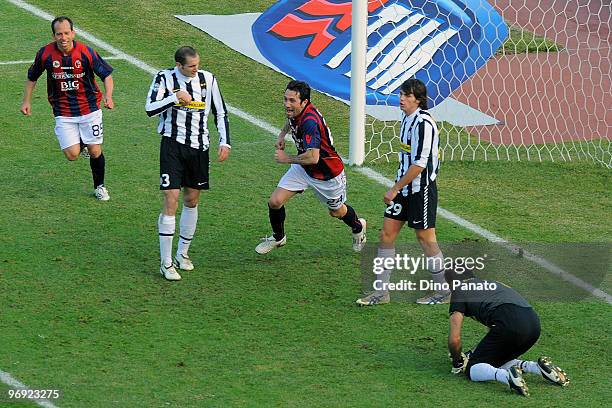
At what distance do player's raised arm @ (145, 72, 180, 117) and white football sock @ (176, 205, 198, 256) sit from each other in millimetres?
931

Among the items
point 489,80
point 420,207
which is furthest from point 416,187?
point 489,80

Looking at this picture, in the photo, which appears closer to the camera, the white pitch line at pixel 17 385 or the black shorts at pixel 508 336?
the white pitch line at pixel 17 385

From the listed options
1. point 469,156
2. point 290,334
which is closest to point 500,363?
point 290,334

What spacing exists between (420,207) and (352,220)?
1.41 m

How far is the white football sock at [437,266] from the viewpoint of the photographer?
32.6 ft

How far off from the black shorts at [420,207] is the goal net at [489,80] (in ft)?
12.4

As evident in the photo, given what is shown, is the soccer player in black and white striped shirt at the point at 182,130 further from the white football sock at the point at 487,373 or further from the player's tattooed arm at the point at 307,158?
the white football sock at the point at 487,373

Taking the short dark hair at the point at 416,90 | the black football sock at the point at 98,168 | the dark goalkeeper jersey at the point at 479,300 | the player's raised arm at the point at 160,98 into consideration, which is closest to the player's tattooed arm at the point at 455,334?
the dark goalkeeper jersey at the point at 479,300

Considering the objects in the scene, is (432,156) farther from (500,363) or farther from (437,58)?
(437,58)

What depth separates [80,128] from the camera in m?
12.1

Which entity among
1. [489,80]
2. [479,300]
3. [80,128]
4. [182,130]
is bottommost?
[489,80]

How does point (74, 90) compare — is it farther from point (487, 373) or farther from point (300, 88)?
point (487, 373)

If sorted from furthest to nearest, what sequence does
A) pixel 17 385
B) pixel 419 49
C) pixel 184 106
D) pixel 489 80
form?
pixel 489 80 < pixel 419 49 < pixel 184 106 < pixel 17 385

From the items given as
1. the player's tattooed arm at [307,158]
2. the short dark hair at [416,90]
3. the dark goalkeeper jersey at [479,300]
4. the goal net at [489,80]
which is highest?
the short dark hair at [416,90]
